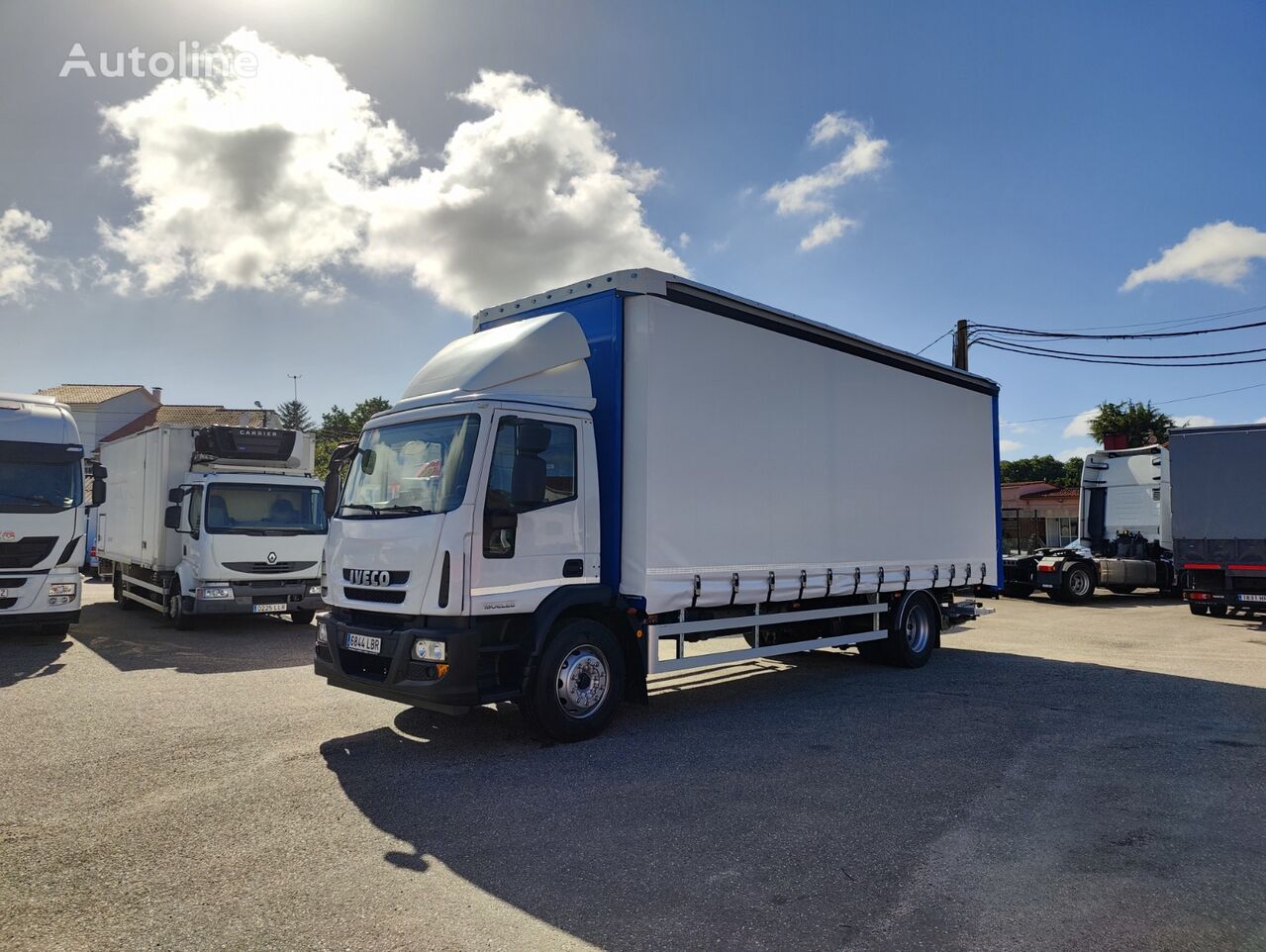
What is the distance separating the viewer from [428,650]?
5742mm

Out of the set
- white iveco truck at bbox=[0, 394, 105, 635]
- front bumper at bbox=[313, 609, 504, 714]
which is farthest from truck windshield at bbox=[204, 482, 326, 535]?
front bumper at bbox=[313, 609, 504, 714]

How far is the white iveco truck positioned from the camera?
34.3ft

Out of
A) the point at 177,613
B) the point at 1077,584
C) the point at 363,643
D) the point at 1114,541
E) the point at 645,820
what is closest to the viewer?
the point at 645,820

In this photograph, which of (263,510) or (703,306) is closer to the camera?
(703,306)

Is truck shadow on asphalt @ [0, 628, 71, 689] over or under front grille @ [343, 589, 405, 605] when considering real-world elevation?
under

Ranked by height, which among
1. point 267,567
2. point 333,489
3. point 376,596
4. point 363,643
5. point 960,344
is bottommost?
point 363,643

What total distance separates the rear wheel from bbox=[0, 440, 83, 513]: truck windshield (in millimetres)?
19081

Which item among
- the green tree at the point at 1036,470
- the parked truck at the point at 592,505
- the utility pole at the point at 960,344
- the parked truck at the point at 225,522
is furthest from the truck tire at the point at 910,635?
the green tree at the point at 1036,470

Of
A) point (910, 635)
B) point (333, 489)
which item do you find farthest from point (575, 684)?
point (910, 635)

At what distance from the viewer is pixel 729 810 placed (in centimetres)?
490

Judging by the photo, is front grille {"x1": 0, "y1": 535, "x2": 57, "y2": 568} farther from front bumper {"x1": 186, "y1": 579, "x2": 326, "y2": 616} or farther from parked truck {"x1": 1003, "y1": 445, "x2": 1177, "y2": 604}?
parked truck {"x1": 1003, "y1": 445, "x2": 1177, "y2": 604}

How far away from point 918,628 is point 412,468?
679 centimetres

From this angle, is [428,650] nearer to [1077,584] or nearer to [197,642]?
[197,642]

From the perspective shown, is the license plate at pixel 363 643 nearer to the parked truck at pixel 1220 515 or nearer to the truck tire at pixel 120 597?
the truck tire at pixel 120 597
